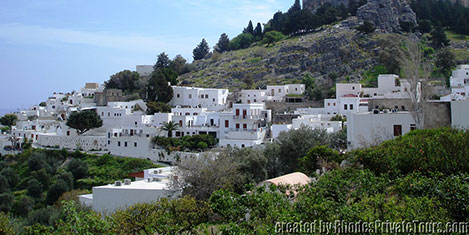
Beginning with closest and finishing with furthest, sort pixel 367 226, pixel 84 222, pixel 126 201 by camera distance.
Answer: pixel 367 226 < pixel 84 222 < pixel 126 201

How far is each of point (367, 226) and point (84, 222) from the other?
6.60m

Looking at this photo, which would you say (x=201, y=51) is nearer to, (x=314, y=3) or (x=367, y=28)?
(x=314, y=3)

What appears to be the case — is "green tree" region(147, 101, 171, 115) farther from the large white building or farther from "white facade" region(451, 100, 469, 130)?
"white facade" region(451, 100, 469, 130)

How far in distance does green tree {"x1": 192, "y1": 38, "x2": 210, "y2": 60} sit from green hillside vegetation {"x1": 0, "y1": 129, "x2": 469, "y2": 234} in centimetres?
7274

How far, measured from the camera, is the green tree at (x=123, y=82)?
Result: 5919 cm

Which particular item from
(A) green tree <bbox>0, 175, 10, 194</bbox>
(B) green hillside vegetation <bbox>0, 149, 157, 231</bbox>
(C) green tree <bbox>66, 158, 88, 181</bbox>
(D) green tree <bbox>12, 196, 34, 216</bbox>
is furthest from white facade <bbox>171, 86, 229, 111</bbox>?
(D) green tree <bbox>12, 196, 34, 216</bbox>

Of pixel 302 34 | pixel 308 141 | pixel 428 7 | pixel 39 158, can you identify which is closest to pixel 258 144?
pixel 308 141

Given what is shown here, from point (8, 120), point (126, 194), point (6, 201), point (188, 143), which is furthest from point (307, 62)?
point (126, 194)

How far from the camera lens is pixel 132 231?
430 inches

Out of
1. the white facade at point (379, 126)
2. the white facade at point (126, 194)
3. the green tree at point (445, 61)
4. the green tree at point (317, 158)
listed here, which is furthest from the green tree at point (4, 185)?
the green tree at point (445, 61)

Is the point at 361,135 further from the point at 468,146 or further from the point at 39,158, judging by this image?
the point at 39,158

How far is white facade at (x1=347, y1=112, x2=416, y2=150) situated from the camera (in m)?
21.0

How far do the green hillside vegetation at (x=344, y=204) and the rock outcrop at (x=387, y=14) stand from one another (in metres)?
54.3

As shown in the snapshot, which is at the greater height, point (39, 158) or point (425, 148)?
point (425, 148)
